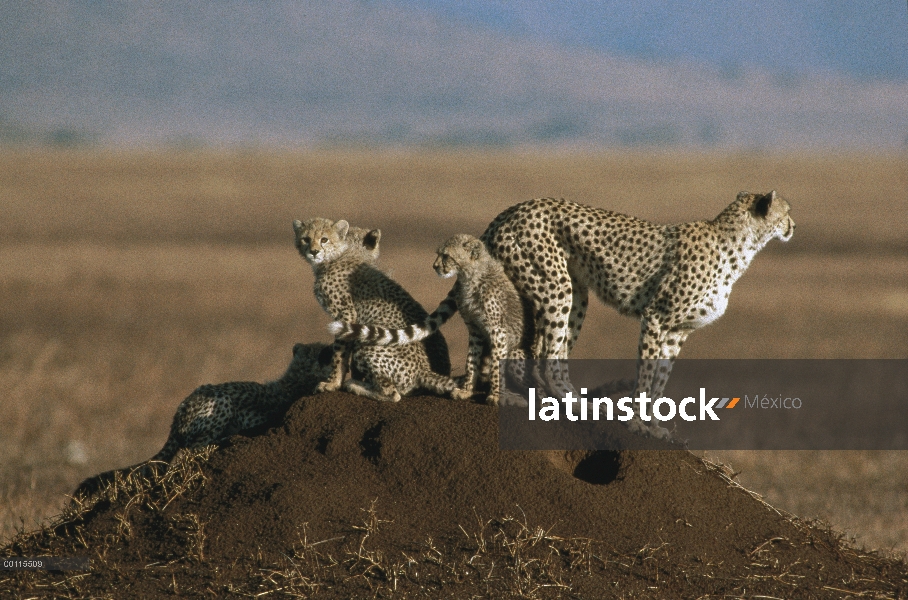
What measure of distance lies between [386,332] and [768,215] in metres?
2.20

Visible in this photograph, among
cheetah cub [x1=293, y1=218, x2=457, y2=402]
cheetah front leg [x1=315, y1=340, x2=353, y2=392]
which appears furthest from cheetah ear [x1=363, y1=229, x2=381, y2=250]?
cheetah front leg [x1=315, y1=340, x2=353, y2=392]

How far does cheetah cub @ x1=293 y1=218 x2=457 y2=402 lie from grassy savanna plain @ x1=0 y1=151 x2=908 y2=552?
345 millimetres

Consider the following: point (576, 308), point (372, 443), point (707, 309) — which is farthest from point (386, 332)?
point (707, 309)

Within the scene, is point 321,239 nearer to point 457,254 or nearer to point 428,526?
point 457,254

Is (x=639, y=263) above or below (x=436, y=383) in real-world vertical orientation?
above

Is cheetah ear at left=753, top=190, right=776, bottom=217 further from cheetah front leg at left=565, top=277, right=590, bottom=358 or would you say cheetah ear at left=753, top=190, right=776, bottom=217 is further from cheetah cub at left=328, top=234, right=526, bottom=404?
cheetah cub at left=328, top=234, right=526, bottom=404

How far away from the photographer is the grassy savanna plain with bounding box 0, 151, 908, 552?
12.4 metres

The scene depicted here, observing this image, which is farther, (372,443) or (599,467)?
(599,467)

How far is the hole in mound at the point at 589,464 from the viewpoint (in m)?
6.39

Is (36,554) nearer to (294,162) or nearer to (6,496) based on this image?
(6,496)

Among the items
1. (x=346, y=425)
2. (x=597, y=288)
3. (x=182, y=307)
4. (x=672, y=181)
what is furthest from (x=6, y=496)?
(x=672, y=181)

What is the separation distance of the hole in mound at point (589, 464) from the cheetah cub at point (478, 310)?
0.56 metres

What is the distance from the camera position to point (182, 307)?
22.6 metres

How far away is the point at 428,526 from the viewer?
5.89m
